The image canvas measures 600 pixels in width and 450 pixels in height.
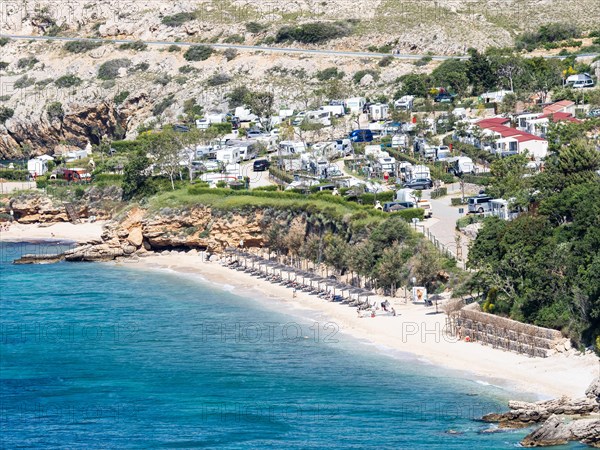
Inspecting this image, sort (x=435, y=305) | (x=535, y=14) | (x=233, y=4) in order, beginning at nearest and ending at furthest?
1. (x=435, y=305)
2. (x=535, y=14)
3. (x=233, y=4)

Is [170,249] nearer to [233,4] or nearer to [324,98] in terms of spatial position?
[324,98]

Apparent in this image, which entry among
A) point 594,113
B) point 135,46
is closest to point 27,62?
point 135,46

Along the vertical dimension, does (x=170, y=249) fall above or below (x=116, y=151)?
below

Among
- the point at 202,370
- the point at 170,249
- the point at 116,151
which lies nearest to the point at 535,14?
the point at 116,151

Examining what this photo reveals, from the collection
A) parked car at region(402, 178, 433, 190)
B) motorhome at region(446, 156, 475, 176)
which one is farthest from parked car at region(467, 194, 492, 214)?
motorhome at region(446, 156, 475, 176)

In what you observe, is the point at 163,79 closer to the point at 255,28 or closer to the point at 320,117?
the point at 255,28
